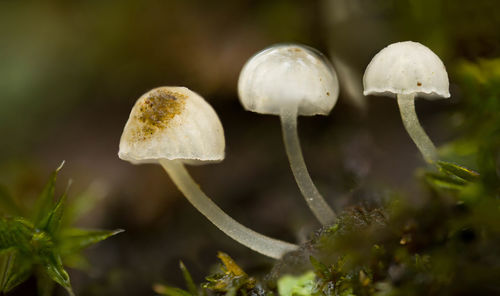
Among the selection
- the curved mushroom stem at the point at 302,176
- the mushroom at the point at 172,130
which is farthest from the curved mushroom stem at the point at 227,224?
the curved mushroom stem at the point at 302,176

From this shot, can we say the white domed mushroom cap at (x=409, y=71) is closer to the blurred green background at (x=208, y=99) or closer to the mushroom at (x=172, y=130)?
the blurred green background at (x=208, y=99)

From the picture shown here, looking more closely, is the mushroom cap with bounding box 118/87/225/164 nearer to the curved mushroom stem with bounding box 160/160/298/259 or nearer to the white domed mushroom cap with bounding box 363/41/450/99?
the curved mushroom stem with bounding box 160/160/298/259

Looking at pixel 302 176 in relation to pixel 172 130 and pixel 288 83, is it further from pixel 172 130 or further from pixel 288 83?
pixel 172 130

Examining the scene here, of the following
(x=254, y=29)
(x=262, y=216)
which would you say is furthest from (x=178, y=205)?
(x=254, y=29)

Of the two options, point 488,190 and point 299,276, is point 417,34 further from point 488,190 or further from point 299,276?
point 299,276

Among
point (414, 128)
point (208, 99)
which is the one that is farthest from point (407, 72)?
point (208, 99)

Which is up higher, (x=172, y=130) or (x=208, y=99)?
(x=172, y=130)

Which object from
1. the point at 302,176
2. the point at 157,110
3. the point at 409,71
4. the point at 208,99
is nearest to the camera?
the point at 409,71
